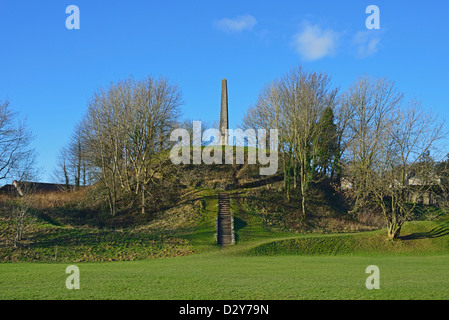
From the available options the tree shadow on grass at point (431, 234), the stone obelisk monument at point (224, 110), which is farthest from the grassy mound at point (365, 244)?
the stone obelisk monument at point (224, 110)

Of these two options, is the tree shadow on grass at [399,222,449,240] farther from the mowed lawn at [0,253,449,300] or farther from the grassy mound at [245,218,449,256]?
the mowed lawn at [0,253,449,300]

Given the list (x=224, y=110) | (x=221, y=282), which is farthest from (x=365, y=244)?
(x=224, y=110)

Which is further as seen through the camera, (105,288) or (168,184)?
(168,184)

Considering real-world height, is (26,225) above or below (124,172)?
below

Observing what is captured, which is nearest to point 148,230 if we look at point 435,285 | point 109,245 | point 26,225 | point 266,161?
point 109,245

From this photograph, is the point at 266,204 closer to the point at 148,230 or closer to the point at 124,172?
the point at 148,230

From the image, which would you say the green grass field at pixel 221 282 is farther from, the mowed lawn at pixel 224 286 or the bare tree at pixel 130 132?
the bare tree at pixel 130 132

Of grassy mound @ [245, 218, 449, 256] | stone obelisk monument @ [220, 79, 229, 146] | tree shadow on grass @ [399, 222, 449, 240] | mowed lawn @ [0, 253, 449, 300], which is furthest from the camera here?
stone obelisk monument @ [220, 79, 229, 146]

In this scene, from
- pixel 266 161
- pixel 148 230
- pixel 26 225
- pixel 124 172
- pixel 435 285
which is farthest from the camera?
pixel 266 161

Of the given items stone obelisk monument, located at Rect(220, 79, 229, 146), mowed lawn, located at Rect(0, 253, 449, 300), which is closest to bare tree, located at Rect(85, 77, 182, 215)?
stone obelisk monument, located at Rect(220, 79, 229, 146)

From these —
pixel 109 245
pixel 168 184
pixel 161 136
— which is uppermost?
pixel 161 136

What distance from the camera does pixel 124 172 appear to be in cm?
4294

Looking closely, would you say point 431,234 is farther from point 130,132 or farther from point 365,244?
point 130,132
